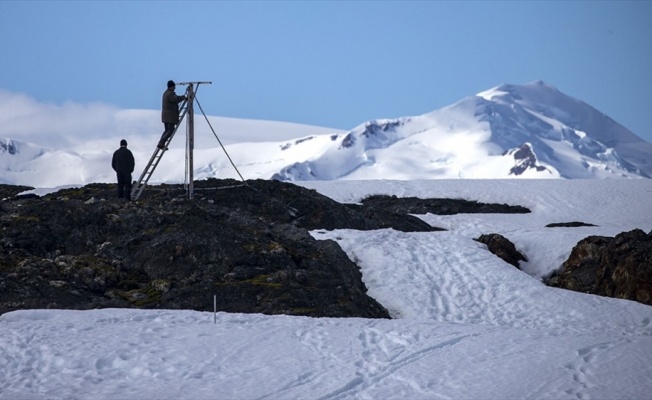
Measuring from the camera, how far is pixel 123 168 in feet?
92.0

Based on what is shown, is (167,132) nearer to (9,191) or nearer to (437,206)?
(9,191)

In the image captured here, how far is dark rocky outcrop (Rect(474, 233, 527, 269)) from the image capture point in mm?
28859

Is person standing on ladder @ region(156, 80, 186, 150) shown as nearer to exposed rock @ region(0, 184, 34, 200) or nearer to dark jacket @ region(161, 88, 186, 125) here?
dark jacket @ region(161, 88, 186, 125)

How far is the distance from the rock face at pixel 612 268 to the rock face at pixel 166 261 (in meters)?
5.85

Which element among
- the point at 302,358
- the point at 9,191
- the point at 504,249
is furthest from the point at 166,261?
the point at 9,191

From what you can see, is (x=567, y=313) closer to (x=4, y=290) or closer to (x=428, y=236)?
(x=428, y=236)

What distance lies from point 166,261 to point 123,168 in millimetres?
6301

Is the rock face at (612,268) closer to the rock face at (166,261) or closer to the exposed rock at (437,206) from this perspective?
the rock face at (166,261)

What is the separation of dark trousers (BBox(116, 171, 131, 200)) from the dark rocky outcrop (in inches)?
403

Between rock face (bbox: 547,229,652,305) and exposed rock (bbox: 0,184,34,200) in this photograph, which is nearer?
rock face (bbox: 547,229,652,305)

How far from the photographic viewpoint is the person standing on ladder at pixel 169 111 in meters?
27.7

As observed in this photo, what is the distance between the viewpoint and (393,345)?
53.0 feet

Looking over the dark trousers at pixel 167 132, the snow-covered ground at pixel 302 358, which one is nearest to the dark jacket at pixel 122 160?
the dark trousers at pixel 167 132

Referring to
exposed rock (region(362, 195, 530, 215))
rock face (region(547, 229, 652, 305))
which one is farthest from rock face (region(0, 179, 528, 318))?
exposed rock (region(362, 195, 530, 215))
